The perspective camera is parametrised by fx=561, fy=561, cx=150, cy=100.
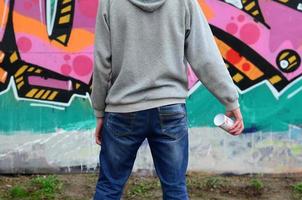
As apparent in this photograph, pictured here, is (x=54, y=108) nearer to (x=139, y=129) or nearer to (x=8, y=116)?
(x=8, y=116)

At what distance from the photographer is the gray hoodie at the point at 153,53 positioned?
8.95 ft

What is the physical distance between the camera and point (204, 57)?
277 centimetres

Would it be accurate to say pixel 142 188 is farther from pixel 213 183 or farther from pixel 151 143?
pixel 151 143

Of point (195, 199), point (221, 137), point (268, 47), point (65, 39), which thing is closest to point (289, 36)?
point (268, 47)

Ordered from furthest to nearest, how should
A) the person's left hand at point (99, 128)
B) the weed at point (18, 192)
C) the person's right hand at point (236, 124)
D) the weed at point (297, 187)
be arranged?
the weed at point (297, 187), the weed at point (18, 192), the person's left hand at point (99, 128), the person's right hand at point (236, 124)

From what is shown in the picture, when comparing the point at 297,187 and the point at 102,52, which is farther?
the point at 297,187

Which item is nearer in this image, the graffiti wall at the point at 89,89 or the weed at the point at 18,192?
the weed at the point at 18,192

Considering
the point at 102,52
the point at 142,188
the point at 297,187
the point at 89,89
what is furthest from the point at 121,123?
the point at 297,187

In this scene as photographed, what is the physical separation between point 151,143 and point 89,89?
6.85 feet

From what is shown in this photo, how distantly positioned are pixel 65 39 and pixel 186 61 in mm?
2170

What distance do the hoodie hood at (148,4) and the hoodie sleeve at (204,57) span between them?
161mm

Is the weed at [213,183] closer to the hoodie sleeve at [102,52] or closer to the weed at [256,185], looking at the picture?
the weed at [256,185]

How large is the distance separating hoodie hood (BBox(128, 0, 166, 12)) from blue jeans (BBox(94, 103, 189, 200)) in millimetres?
484

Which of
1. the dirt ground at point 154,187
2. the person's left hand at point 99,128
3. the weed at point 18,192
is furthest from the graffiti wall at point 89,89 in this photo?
the person's left hand at point 99,128
